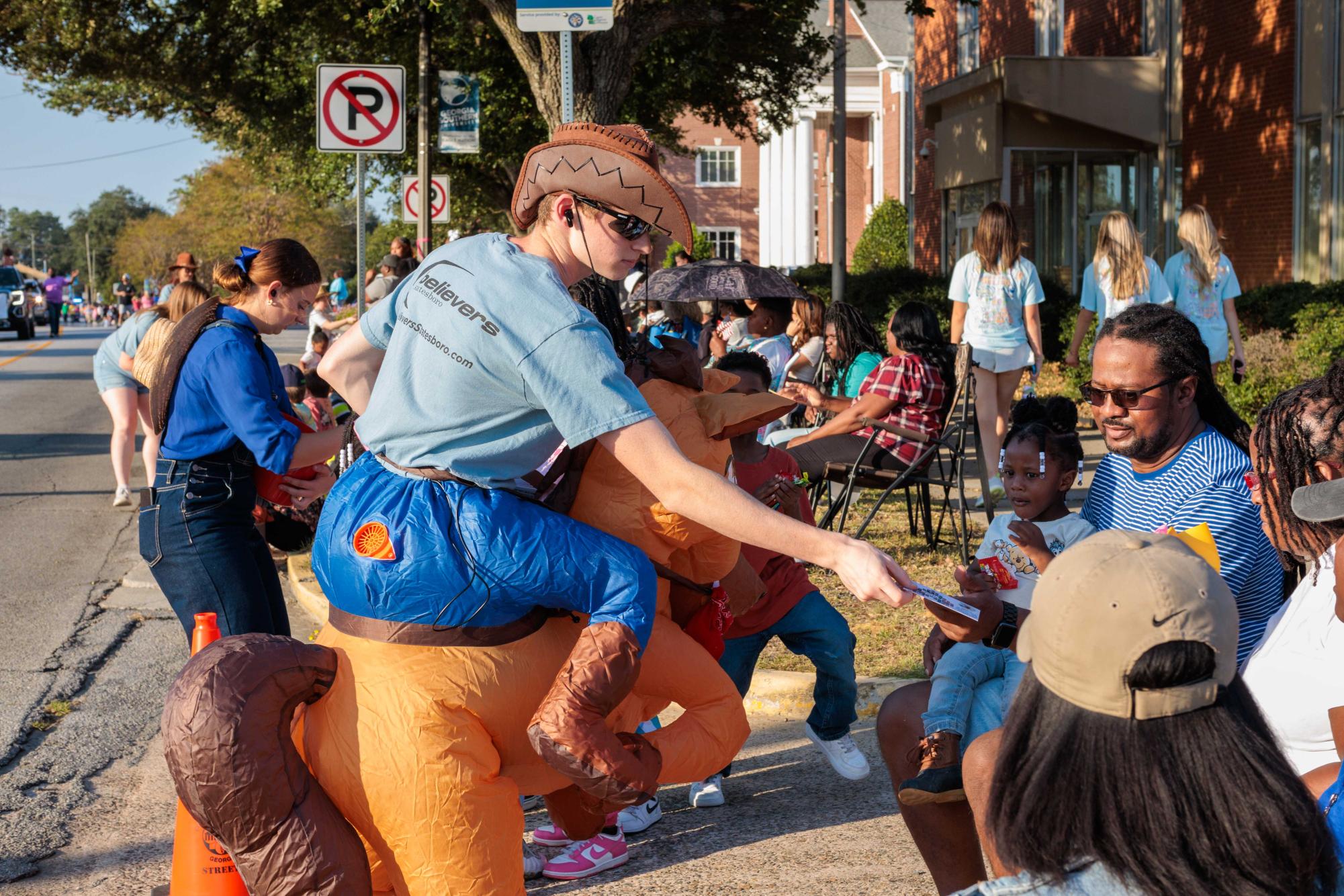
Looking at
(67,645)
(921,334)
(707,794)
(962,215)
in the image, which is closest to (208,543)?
(707,794)

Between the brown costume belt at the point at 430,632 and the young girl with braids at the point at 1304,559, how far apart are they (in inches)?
61.9

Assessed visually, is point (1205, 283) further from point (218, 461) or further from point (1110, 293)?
point (218, 461)

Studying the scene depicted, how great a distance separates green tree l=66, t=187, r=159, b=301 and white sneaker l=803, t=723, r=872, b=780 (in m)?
139

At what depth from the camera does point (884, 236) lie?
38.4m

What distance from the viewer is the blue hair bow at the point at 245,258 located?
4445mm

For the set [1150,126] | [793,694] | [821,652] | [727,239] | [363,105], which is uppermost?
[727,239]

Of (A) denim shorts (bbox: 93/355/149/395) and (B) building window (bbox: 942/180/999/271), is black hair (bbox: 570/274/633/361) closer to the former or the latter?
(A) denim shorts (bbox: 93/355/149/395)

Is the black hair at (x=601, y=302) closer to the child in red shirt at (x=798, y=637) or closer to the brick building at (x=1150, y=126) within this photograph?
the child in red shirt at (x=798, y=637)

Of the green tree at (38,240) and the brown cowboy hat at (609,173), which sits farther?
the green tree at (38,240)

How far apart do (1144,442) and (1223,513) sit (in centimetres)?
32

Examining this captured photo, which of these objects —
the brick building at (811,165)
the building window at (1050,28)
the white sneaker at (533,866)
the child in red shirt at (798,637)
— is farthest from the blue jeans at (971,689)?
the brick building at (811,165)

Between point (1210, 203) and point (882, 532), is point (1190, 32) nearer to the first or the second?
point (1210, 203)

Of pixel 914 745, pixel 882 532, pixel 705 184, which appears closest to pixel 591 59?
pixel 882 532

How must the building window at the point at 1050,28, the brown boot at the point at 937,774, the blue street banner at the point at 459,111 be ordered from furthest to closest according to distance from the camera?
the building window at the point at 1050,28, the blue street banner at the point at 459,111, the brown boot at the point at 937,774
